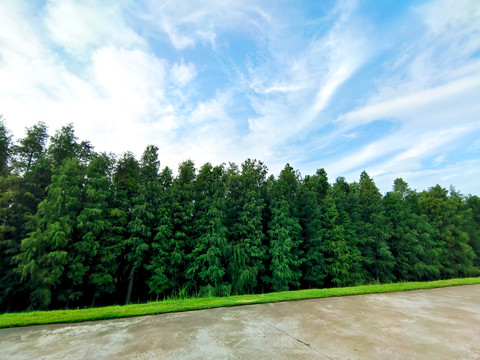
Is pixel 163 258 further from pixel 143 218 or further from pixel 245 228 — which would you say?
pixel 245 228

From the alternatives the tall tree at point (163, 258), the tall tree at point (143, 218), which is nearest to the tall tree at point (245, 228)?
the tall tree at point (163, 258)

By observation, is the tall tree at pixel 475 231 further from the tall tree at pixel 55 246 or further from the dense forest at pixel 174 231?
the tall tree at pixel 55 246

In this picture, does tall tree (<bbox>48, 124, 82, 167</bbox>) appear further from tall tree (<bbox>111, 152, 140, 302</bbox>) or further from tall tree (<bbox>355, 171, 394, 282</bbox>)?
tall tree (<bbox>355, 171, 394, 282</bbox>)

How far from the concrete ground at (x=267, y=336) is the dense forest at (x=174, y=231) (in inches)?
214

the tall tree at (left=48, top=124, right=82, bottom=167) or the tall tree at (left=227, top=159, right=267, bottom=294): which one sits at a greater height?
the tall tree at (left=48, top=124, right=82, bottom=167)

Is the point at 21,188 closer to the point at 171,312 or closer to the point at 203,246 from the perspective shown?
the point at 203,246

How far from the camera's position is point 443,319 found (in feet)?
13.9

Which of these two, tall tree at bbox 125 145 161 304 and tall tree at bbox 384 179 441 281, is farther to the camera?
tall tree at bbox 384 179 441 281

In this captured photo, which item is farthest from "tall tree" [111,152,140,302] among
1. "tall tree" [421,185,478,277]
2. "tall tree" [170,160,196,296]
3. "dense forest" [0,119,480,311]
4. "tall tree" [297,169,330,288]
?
"tall tree" [421,185,478,277]

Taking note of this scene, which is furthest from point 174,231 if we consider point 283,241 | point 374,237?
point 374,237

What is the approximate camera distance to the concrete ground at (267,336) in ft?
9.13

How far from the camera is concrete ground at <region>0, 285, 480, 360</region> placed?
2783 millimetres

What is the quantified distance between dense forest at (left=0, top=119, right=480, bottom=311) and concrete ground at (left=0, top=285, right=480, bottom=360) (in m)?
5.42

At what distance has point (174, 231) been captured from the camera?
530 inches
